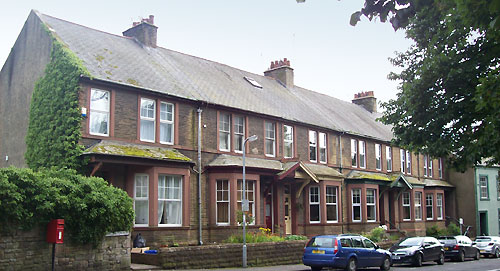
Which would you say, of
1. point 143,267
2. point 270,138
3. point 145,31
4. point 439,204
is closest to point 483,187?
point 439,204

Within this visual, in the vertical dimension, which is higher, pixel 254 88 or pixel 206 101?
pixel 254 88

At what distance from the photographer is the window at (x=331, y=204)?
3070 cm

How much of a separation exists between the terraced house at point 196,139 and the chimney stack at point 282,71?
2.72 feet

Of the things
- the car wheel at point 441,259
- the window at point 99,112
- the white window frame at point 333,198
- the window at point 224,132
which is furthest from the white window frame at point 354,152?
the window at point 99,112

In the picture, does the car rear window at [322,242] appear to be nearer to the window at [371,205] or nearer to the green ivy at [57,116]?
the green ivy at [57,116]

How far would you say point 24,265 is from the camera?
46.1 feet

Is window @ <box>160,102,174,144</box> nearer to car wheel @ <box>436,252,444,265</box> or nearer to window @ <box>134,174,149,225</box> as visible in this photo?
window @ <box>134,174,149,225</box>

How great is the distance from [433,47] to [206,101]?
1014 cm

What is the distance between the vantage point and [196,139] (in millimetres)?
23625

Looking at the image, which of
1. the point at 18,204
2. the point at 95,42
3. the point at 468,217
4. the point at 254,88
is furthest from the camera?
the point at 468,217

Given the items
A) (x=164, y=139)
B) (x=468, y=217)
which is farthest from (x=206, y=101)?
(x=468, y=217)

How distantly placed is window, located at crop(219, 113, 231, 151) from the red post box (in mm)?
11299

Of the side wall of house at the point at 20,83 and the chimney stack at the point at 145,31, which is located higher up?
the chimney stack at the point at 145,31

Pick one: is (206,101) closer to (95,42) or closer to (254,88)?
(95,42)
